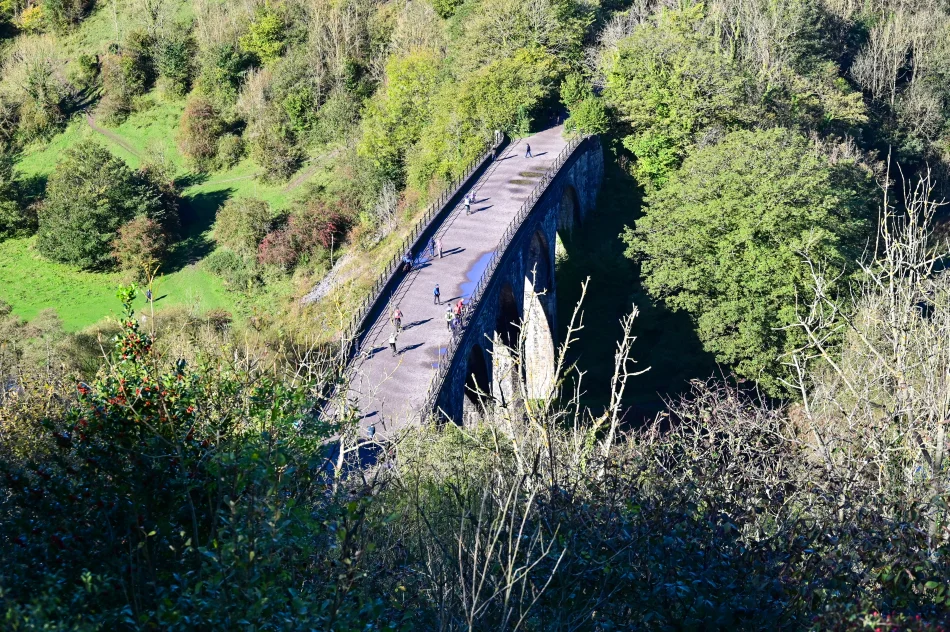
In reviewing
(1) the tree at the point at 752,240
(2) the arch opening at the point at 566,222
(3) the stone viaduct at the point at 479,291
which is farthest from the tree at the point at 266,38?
(1) the tree at the point at 752,240

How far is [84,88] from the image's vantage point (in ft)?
192

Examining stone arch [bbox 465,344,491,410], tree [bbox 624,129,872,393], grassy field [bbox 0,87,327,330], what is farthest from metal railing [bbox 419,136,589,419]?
grassy field [bbox 0,87,327,330]

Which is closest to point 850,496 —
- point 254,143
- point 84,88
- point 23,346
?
point 23,346

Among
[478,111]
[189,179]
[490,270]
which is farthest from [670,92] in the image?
[189,179]

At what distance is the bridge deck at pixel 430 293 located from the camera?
823 inches

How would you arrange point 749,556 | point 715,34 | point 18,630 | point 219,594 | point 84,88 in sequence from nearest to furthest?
point 18,630 → point 219,594 → point 749,556 → point 715,34 → point 84,88

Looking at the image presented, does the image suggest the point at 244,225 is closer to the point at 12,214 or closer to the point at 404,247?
the point at 12,214

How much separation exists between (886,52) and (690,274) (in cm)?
2824

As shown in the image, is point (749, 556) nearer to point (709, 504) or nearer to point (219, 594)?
point (709, 504)

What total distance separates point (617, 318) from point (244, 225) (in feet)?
64.0

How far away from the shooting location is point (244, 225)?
42.9 metres

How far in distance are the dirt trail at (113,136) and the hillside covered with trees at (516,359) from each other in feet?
0.57

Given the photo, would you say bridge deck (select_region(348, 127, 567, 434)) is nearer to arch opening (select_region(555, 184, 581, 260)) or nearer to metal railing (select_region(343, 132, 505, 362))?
metal railing (select_region(343, 132, 505, 362))

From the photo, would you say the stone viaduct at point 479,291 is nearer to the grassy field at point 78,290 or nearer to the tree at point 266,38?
the grassy field at point 78,290
